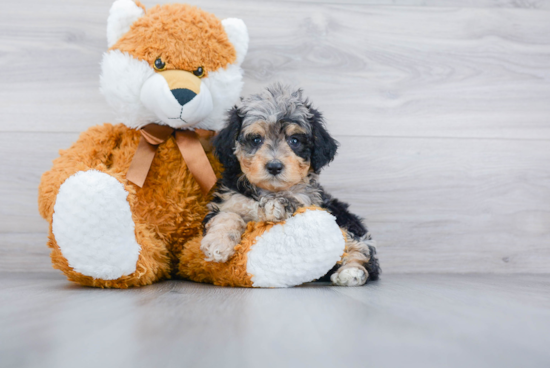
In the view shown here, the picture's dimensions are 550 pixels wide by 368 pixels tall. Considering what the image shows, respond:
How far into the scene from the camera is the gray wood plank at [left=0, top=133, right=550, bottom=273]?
77.0 inches

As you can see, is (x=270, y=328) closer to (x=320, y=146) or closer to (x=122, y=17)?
(x=320, y=146)

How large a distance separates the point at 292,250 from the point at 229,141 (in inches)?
16.1

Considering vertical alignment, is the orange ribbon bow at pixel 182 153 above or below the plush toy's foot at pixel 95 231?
above

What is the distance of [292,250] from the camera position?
1.27 m

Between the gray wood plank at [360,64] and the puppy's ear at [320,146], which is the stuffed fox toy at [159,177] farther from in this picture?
the gray wood plank at [360,64]

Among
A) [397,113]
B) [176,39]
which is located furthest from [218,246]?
[397,113]

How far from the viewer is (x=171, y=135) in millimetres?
1536

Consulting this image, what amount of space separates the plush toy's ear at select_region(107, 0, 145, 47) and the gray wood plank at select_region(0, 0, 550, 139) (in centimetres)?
40

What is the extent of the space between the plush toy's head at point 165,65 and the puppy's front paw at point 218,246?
42cm

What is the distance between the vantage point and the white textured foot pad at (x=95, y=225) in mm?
1194

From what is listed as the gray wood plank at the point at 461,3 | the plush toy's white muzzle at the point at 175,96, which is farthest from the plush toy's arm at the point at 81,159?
the gray wood plank at the point at 461,3

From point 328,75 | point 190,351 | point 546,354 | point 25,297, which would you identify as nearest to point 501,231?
point 328,75

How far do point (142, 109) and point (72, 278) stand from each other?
0.59 metres

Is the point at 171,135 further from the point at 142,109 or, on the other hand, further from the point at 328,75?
the point at 328,75
